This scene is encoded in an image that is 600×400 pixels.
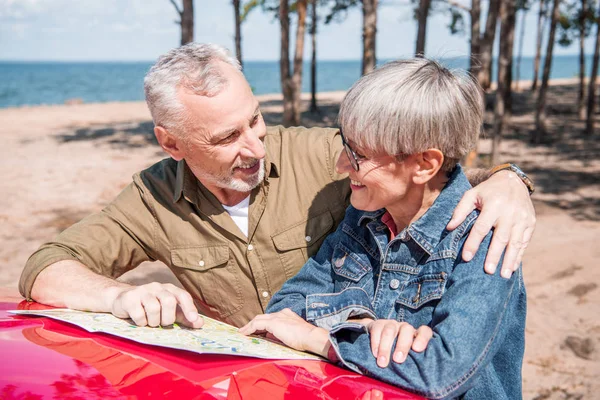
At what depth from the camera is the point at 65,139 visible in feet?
47.9

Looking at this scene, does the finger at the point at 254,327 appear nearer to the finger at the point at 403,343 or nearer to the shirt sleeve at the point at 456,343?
the shirt sleeve at the point at 456,343

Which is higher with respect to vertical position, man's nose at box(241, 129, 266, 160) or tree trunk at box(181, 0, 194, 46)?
tree trunk at box(181, 0, 194, 46)

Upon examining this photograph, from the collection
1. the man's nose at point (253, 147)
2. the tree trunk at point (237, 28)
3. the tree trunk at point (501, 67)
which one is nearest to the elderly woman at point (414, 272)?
the man's nose at point (253, 147)

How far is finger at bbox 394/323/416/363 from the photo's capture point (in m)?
1.54

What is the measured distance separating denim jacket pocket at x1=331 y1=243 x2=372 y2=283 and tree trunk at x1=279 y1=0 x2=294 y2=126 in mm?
10482

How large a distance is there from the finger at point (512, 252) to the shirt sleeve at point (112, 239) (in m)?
1.82

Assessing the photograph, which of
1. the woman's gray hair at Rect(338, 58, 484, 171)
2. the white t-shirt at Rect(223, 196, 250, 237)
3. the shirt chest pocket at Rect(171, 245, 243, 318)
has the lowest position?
the shirt chest pocket at Rect(171, 245, 243, 318)

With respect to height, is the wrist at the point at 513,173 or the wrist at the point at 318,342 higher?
the wrist at the point at 513,173

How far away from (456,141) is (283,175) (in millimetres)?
1301

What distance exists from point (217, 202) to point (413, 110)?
4.56 feet

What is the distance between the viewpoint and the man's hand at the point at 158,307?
6.15 feet

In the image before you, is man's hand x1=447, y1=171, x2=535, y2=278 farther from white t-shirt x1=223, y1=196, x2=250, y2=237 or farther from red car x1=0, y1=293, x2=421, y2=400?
white t-shirt x1=223, y1=196, x2=250, y2=237

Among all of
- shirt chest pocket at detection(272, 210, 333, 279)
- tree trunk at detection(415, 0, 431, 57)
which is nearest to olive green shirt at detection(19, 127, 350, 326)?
shirt chest pocket at detection(272, 210, 333, 279)

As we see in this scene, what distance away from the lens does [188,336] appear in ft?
5.77
